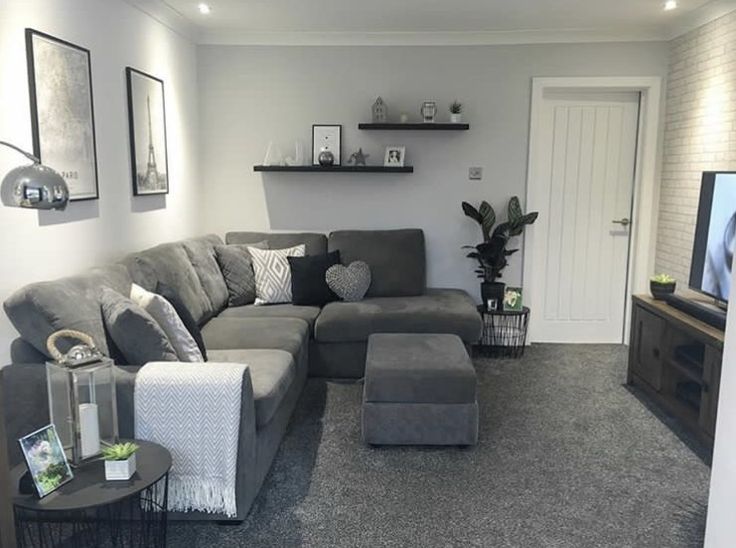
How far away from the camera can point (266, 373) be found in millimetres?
2781

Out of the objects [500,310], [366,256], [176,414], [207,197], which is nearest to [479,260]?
[500,310]

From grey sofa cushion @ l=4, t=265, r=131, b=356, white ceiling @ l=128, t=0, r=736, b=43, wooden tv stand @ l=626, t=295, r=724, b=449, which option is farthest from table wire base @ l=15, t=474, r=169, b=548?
white ceiling @ l=128, t=0, r=736, b=43

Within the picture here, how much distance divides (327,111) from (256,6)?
110cm

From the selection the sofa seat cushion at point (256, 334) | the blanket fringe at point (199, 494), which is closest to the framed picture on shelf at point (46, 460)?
the blanket fringe at point (199, 494)

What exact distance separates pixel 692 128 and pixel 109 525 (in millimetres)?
4263

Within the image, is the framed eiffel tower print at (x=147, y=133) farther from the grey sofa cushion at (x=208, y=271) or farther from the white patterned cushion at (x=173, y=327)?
the white patterned cushion at (x=173, y=327)

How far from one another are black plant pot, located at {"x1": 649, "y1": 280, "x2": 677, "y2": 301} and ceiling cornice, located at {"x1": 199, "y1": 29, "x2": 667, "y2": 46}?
6.70ft

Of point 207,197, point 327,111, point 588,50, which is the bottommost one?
point 207,197

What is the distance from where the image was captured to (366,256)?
4750 mm

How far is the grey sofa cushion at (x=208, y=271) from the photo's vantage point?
155 inches

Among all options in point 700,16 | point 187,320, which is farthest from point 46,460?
point 700,16

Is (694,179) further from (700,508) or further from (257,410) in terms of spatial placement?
(257,410)

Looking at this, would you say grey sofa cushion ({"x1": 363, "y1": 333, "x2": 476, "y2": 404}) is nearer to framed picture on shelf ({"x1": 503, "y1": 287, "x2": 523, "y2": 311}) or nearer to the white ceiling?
framed picture on shelf ({"x1": 503, "y1": 287, "x2": 523, "y2": 311})

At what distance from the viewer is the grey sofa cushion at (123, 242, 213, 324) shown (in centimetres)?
325
